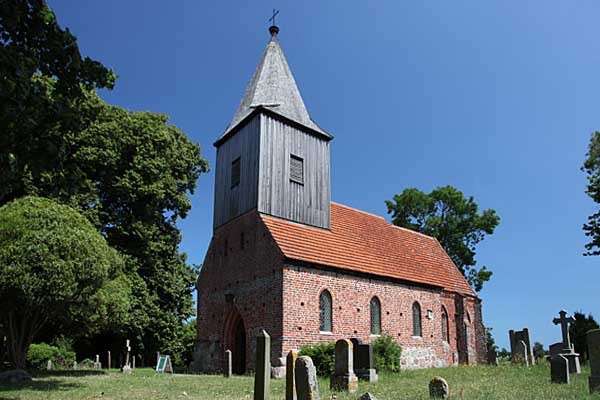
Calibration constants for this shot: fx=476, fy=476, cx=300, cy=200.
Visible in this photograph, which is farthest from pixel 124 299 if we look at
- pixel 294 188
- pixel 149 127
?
pixel 149 127

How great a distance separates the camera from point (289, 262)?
61.1ft

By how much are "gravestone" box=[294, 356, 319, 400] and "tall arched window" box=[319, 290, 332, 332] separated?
11114 millimetres

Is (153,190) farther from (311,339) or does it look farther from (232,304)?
(311,339)

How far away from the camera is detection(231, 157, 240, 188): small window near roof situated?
22.2 meters

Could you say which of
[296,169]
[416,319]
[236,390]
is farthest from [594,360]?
[296,169]

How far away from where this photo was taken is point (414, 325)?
77.6 feet

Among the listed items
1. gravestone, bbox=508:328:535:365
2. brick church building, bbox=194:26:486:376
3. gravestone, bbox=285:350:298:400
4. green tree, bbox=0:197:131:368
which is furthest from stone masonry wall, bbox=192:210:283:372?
gravestone, bbox=508:328:535:365

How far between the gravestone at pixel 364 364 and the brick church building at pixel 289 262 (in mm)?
3667

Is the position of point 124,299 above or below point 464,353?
above

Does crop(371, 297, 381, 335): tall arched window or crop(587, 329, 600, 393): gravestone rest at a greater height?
crop(371, 297, 381, 335): tall arched window

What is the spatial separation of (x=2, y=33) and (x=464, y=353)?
2607cm

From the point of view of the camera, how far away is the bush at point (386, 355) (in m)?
17.8

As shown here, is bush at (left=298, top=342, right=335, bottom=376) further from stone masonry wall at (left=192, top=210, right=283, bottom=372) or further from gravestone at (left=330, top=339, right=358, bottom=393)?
gravestone at (left=330, top=339, right=358, bottom=393)

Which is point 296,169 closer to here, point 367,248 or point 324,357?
point 367,248
